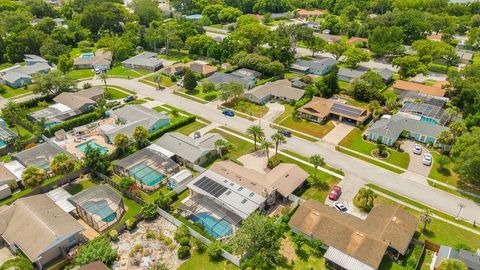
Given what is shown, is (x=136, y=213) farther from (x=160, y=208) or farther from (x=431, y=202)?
(x=431, y=202)

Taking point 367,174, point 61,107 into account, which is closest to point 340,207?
point 367,174

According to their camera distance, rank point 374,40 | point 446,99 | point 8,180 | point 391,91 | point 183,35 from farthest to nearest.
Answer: point 183,35 < point 374,40 < point 391,91 < point 446,99 < point 8,180

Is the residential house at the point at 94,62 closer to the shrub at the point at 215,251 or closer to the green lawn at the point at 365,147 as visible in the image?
the green lawn at the point at 365,147

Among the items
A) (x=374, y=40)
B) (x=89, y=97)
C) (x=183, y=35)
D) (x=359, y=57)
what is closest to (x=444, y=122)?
(x=359, y=57)

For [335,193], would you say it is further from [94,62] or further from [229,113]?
[94,62]

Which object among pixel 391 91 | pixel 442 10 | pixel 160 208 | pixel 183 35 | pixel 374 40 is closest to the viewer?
pixel 160 208

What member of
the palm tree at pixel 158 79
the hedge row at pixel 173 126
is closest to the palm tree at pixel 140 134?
the hedge row at pixel 173 126

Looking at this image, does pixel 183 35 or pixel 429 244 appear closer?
pixel 429 244

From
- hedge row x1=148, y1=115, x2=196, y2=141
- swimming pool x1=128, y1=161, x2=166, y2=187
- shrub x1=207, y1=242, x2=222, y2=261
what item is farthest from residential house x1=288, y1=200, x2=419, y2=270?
hedge row x1=148, y1=115, x2=196, y2=141
